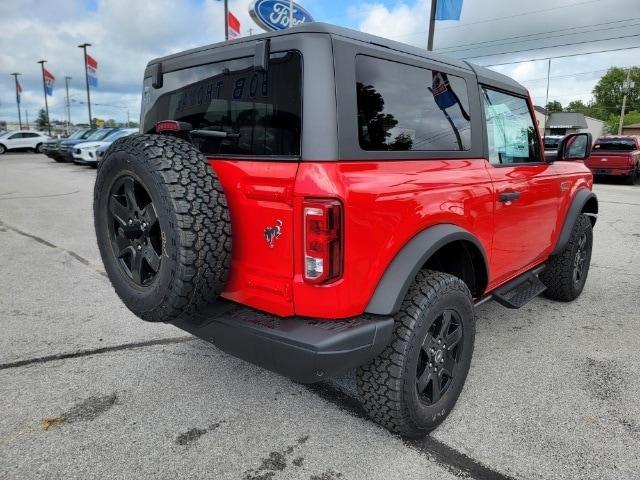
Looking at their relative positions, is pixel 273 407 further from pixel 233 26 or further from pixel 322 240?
pixel 233 26

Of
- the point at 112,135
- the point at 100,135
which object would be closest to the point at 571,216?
the point at 112,135

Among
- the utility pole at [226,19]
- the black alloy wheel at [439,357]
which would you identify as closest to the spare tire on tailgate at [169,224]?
the black alloy wheel at [439,357]

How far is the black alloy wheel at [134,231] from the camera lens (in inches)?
87.2

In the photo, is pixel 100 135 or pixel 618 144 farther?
pixel 100 135

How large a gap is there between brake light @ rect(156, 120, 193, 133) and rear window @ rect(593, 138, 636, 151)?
17044 mm

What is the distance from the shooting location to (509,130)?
3.23 m

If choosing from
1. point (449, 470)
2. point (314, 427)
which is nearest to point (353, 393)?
point (314, 427)

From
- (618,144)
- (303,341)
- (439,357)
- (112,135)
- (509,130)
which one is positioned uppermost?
(112,135)

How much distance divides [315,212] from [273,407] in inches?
50.5

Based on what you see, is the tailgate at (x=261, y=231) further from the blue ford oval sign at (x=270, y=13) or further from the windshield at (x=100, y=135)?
the windshield at (x=100, y=135)

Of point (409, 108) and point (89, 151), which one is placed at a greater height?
point (89, 151)

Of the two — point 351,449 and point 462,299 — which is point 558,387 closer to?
point 462,299

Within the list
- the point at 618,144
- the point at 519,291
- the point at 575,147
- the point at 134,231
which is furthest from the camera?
the point at 618,144

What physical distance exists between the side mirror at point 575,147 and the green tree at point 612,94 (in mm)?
102441
